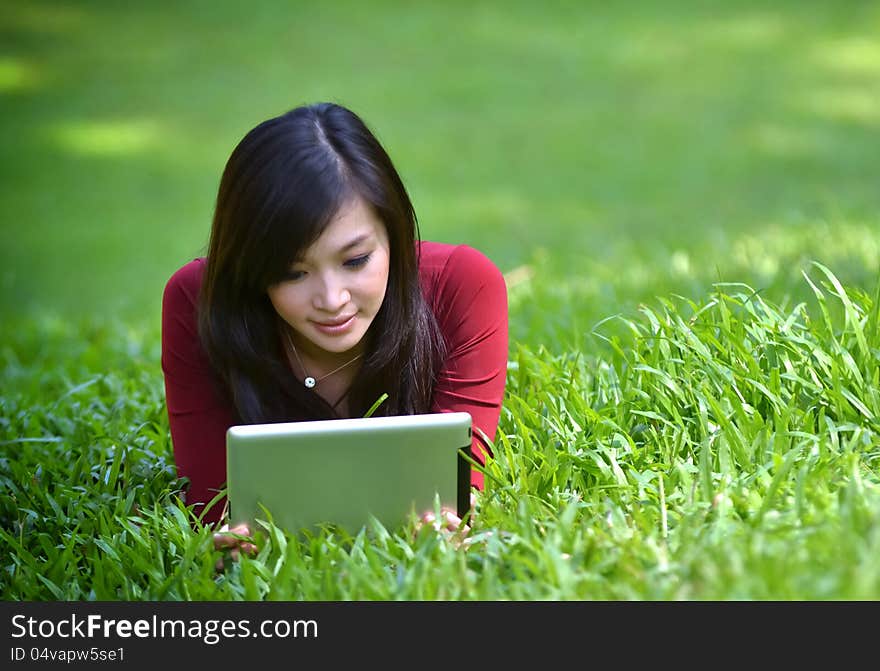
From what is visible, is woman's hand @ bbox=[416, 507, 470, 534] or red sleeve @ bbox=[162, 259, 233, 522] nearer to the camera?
woman's hand @ bbox=[416, 507, 470, 534]

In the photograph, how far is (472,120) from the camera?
30.6 feet

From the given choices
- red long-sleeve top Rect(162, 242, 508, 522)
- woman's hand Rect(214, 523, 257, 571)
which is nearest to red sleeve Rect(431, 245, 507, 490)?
red long-sleeve top Rect(162, 242, 508, 522)

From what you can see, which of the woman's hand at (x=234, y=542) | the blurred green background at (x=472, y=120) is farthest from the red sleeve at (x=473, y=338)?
the blurred green background at (x=472, y=120)

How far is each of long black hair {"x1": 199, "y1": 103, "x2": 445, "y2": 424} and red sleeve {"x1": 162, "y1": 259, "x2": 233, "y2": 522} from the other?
5cm

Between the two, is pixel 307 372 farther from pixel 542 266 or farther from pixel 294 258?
pixel 542 266

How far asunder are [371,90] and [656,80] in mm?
2274

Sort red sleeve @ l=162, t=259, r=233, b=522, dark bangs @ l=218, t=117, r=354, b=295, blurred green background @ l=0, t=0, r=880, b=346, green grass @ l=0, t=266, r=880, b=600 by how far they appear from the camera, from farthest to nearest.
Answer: blurred green background @ l=0, t=0, r=880, b=346 → red sleeve @ l=162, t=259, r=233, b=522 → dark bangs @ l=218, t=117, r=354, b=295 → green grass @ l=0, t=266, r=880, b=600

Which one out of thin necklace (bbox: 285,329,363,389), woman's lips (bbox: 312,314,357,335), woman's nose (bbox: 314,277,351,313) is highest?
woman's nose (bbox: 314,277,351,313)

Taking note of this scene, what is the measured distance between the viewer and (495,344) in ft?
9.18

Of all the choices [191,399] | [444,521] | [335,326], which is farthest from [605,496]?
[191,399]

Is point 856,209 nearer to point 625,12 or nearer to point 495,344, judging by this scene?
point 495,344

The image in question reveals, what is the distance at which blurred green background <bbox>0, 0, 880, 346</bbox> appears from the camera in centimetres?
721

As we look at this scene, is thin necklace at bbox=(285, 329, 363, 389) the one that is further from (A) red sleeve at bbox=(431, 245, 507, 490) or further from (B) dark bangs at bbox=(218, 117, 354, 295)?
(B) dark bangs at bbox=(218, 117, 354, 295)
